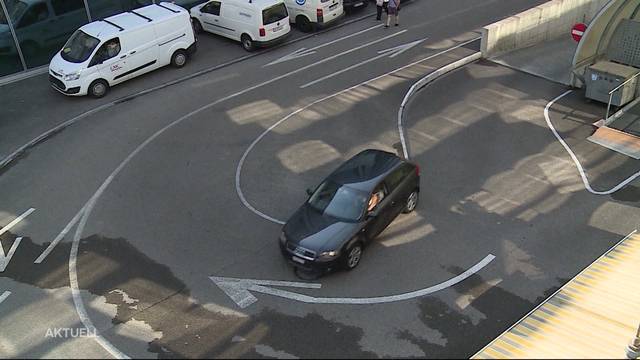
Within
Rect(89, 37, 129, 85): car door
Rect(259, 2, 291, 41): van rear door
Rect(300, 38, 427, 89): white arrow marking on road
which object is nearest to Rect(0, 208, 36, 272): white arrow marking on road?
Rect(89, 37, 129, 85): car door

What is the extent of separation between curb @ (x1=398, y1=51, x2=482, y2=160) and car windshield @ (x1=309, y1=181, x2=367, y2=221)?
423 cm

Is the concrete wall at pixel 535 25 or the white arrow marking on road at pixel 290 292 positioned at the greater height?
the concrete wall at pixel 535 25

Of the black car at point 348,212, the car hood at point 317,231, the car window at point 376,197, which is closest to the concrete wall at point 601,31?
the black car at point 348,212

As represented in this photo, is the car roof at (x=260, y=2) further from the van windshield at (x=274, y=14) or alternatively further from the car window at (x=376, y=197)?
the car window at (x=376, y=197)

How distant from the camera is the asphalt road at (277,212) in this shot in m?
12.0

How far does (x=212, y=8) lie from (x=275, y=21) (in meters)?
3.11

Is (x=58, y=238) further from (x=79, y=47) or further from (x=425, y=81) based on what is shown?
(x=425, y=81)

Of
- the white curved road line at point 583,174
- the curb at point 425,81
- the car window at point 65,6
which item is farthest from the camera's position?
the car window at point 65,6

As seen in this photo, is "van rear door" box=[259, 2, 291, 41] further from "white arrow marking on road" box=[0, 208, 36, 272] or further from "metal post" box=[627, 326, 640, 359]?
"metal post" box=[627, 326, 640, 359]

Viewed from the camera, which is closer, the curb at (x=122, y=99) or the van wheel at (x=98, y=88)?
the curb at (x=122, y=99)

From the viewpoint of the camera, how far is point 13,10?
22156 millimetres

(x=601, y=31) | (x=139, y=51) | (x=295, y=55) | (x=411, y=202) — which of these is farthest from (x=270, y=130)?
(x=601, y=31)

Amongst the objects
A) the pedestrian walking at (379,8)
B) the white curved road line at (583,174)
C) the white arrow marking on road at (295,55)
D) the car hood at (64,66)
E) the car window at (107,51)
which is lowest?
the white curved road line at (583,174)

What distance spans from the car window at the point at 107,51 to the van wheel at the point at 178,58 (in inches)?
91.3
